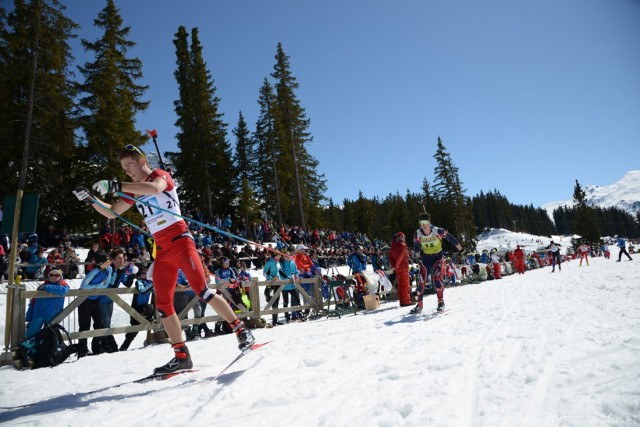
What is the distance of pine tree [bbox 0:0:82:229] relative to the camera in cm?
1720

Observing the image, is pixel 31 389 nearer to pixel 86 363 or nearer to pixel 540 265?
pixel 86 363

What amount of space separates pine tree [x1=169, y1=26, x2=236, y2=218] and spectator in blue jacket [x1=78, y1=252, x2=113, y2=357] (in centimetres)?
2285

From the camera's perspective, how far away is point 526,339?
11.6 feet

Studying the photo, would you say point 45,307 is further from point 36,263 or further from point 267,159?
point 267,159

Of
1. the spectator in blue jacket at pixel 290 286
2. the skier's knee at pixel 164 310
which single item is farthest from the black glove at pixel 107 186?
the spectator in blue jacket at pixel 290 286

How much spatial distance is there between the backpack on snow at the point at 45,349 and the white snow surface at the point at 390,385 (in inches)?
21.0

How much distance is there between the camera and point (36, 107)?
695 inches

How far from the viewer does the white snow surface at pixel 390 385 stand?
6.49 ft

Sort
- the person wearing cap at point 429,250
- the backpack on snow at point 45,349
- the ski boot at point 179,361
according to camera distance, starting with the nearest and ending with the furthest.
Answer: the ski boot at point 179,361
the backpack on snow at point 45,349
the person wearing cap at point 429,250

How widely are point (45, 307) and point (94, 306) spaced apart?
947 millimetres

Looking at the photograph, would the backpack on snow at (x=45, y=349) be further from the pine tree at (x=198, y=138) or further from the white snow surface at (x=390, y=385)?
the pine tree at (x=198, y=138)

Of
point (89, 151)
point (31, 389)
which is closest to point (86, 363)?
point (31, 389)

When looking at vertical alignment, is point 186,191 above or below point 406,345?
above

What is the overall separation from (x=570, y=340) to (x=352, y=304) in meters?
8.78
